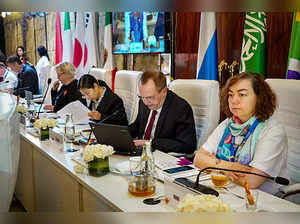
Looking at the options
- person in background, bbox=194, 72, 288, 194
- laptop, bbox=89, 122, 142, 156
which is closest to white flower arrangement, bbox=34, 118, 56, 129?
laptop, bbox=89, 122, 142, 156

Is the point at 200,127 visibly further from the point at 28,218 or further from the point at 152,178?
the point at 28,218

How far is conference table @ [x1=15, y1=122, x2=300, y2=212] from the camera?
133cm

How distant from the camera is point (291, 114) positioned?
196 centimetres

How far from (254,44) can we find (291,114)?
43.0 inches

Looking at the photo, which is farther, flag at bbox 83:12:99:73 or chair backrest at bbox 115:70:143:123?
flag at bbox 83:12:99:73

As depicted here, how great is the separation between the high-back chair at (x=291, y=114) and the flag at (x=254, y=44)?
0.91 metres

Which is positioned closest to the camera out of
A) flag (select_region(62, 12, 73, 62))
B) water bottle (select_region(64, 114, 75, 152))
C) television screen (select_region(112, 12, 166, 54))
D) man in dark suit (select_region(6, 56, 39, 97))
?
water bottle (select_region(64, 114, 75, 152))

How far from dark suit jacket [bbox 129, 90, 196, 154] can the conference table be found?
33 centimetres

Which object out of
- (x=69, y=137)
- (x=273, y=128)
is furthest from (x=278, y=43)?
(x=69, y=137)

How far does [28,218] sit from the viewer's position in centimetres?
10

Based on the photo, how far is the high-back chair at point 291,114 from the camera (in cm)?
192

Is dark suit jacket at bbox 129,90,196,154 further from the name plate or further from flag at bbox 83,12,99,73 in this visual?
flag at bbox 83,12,99,73

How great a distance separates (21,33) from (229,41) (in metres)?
8.20

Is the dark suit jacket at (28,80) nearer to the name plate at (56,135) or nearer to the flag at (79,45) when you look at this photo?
the flag at (79,45)
